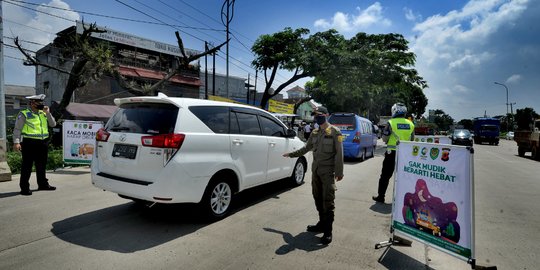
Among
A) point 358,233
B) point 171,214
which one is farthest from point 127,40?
point 358,233

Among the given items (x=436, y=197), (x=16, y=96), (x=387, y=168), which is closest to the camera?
(x=436, y=197)

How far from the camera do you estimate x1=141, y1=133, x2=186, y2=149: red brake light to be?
13.1 ft

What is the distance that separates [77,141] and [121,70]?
19798 mm

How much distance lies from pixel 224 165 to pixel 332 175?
1.61 metres

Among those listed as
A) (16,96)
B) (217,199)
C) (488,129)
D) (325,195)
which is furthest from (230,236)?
→ (488,129)

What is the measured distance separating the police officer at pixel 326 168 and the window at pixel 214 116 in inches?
58.2

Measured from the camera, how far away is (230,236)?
4098mm

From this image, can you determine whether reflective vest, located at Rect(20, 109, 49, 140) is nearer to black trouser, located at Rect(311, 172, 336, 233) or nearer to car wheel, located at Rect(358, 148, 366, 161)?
black trouser, located at Rect(311, 172, 336, 233)

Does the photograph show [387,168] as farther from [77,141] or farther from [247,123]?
[77,141]

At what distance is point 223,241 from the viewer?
392 centimetres

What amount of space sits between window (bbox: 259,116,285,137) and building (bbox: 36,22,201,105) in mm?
20612

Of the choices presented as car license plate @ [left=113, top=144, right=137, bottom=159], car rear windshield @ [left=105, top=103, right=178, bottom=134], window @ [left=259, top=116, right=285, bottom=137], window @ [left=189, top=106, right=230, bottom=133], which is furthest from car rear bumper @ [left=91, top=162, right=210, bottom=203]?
window @ [left=259, top=116, right=285, bottom=137]

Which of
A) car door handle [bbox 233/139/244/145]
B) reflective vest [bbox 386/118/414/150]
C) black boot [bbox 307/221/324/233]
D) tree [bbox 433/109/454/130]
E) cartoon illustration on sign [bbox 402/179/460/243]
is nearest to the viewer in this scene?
cartoon illustration on sign [bbox 402/179/460/243]

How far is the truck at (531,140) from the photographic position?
1616cm
